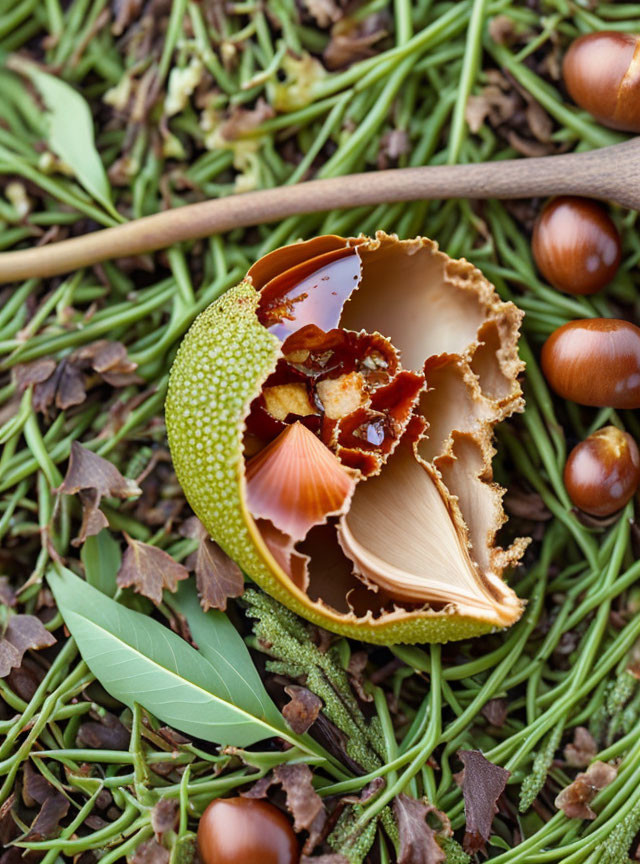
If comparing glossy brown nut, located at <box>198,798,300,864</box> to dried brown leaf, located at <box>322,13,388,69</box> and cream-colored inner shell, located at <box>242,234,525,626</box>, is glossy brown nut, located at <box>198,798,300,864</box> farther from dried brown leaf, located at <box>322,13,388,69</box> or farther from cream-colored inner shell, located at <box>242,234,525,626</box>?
dried brown leaf, located at <box>322,13,388,69</box>

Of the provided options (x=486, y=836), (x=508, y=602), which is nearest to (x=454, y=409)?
(x=508, y=602)

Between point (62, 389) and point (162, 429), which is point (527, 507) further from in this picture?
point (62, 389)

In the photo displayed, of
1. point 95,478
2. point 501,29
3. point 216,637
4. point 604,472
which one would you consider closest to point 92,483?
point 95,478

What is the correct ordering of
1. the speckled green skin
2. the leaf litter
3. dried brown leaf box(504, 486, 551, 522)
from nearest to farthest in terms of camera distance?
the speckled green skin → the leaf litter → dried brown leaf box(504, 486, 551, 522)

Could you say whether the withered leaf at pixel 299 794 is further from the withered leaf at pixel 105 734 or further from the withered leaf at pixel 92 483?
the withered leaf at pixel 92 483

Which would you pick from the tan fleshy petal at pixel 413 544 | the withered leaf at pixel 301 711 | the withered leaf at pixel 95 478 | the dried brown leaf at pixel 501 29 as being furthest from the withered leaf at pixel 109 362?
the dried brown leaf at pixel 501 29

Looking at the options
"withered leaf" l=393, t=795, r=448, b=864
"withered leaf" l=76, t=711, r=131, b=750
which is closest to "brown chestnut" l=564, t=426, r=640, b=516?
"withered leaf" l=393, t=795, r=448, b=864
